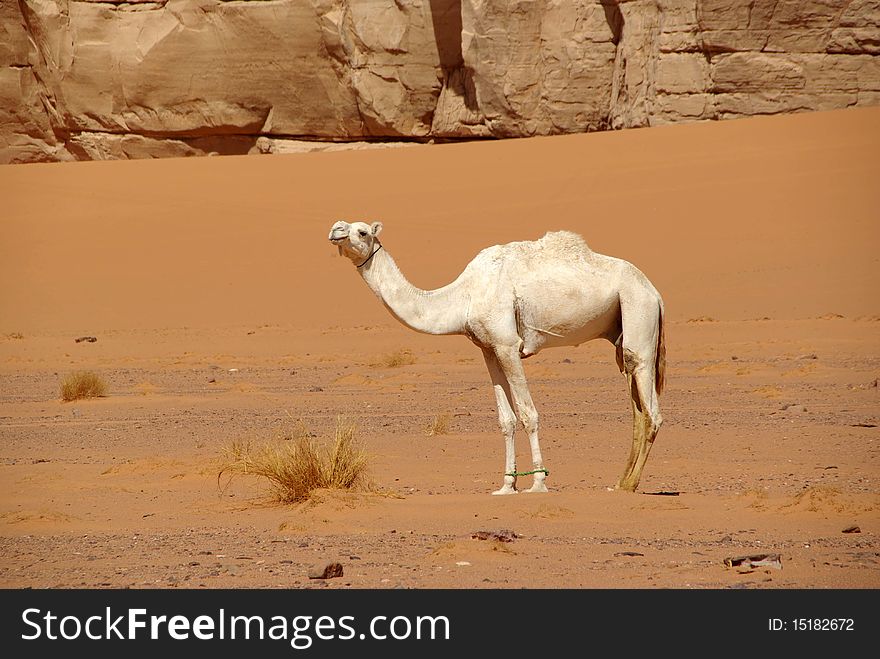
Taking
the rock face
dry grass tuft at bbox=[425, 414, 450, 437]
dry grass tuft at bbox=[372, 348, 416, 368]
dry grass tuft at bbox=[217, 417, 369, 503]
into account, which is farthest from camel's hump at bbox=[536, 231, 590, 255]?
the rock face

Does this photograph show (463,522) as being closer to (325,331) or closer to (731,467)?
(731,467)

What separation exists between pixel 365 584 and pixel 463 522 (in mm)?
1526

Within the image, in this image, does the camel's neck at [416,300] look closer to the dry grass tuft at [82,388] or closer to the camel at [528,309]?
the camel at [528,309]

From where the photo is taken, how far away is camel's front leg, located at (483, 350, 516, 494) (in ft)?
27.4

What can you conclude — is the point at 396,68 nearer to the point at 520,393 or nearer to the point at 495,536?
the point at 520,393

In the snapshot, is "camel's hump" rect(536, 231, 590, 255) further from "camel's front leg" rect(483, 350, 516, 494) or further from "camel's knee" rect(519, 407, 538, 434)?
"camel's knee" rect(519, 407, 538, 434)

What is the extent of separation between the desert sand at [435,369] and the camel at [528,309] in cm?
56

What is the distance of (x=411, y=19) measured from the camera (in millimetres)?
32219

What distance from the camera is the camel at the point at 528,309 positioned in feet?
26.9

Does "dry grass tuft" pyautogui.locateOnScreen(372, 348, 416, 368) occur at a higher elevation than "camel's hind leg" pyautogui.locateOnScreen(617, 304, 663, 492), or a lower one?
higher

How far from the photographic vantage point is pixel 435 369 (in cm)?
1786

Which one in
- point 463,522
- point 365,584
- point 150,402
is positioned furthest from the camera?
point 150,402

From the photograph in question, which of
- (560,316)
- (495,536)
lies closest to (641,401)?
(560,316)

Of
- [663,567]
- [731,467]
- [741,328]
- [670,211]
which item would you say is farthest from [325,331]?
[663,567]
